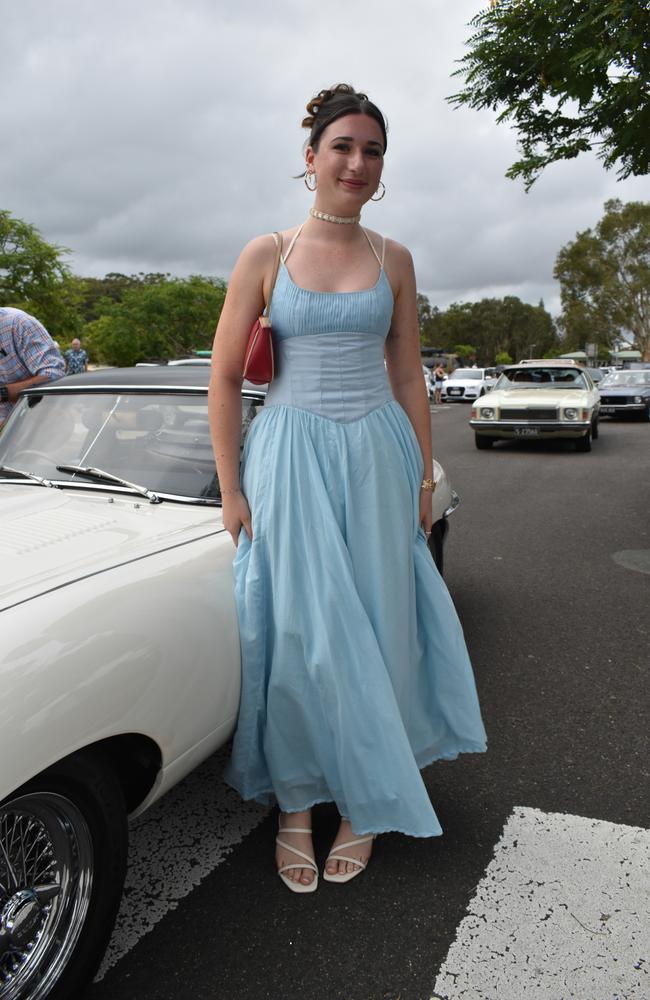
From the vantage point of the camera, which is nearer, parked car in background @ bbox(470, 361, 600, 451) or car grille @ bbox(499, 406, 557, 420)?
parked car in background @ bbox(470, 361, 600, 451)

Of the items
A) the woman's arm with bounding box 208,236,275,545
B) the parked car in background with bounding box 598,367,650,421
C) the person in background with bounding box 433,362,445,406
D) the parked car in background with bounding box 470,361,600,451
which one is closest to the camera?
the woman's arm with bounding box 208,236,275,545

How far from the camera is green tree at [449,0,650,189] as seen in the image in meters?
5.36

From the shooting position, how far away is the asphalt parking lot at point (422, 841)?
6.82 ft

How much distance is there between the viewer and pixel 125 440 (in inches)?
121

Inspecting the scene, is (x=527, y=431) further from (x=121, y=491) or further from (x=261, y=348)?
(x=261, y=348)

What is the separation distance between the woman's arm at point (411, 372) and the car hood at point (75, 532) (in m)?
0.72

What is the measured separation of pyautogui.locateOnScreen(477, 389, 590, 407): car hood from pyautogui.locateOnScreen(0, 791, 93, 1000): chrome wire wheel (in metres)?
12.6

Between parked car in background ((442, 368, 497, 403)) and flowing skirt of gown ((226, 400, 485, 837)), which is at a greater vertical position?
flowing skirt of gown ((226, 400, 485, 837))

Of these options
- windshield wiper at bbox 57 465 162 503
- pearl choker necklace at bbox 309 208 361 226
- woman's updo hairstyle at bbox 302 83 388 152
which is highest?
woman's updo hairstyle at bbox 302 83 388 152

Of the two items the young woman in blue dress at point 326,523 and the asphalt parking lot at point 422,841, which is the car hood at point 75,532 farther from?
the asphalt parking lot at point 422,841

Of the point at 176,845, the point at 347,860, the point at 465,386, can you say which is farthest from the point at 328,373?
the point at 465,386

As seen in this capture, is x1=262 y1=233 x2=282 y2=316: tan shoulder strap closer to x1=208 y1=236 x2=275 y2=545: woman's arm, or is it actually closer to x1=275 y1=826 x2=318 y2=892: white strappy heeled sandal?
x1=208 y1=236 x2=275 y2=545: woman's arm

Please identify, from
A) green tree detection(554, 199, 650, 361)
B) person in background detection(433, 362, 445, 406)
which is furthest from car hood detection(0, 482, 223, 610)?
green tree detection(554, 199, 650, 361)

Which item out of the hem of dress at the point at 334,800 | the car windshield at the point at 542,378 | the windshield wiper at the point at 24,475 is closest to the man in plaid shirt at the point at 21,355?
the windshield wiper at the point at 24,475
